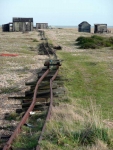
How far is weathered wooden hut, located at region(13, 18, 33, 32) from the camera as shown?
74562 millimetres

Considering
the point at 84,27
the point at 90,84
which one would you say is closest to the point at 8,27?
the point at 84,27

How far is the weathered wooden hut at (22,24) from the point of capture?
245ft

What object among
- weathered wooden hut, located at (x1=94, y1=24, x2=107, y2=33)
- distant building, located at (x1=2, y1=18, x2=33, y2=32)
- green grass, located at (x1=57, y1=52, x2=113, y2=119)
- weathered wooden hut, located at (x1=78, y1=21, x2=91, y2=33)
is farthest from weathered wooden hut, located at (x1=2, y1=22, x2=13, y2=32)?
green grass, located at (x1=57, y1=52, x2=113, y2=119)

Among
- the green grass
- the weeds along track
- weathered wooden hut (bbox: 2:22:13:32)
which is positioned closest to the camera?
the weeds along track

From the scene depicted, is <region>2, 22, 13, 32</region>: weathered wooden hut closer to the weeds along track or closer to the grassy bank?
the grassy bank

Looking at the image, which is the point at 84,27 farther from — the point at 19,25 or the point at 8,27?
the point at 8,27

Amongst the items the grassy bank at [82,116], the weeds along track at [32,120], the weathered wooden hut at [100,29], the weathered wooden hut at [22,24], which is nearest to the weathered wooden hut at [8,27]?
the weathered wooden hut at [22,24]

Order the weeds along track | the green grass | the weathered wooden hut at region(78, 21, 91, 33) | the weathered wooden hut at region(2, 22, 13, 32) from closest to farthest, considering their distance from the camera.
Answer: the weeds along track, the green grass, the weathered wooden hut at region(2, 22, 13, 32), the weathered wooden hut at region(78, 21, 91, 33)

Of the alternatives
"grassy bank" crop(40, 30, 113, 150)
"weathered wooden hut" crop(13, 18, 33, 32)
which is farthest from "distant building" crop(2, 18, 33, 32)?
"grassy bank" crop(40, 30, 113, 150)

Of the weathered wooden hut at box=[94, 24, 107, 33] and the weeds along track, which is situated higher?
the weathered wooden hut at box=[94, 24, 107, 33]

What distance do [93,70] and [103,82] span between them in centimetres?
300

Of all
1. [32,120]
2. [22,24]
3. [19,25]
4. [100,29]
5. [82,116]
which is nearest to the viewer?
[32,120]

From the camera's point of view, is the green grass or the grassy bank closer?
the grassy bank

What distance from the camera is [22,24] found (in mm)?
75938
